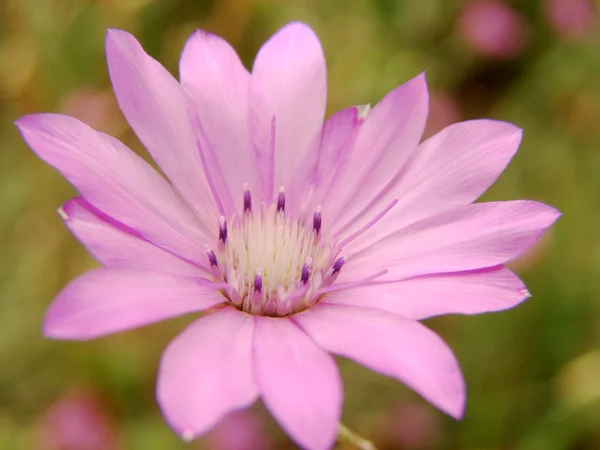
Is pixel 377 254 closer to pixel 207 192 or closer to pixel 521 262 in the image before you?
pixel 207 192

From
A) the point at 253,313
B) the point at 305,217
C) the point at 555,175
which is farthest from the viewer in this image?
the point at 555,175

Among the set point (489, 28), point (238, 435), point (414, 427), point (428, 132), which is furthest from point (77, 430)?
point (489, 28)

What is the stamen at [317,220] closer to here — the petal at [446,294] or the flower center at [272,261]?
the flower center at [272,261]

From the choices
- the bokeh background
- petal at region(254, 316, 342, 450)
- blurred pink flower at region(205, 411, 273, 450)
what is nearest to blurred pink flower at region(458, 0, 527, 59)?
the bokeh background

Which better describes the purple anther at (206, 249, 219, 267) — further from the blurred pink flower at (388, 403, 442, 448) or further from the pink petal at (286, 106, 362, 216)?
the blurred pink flower at (388, 403, 442, 448)

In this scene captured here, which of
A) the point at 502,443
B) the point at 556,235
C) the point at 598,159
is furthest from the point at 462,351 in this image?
the point at 598,159

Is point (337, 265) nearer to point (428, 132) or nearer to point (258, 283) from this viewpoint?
point (258, 283)
